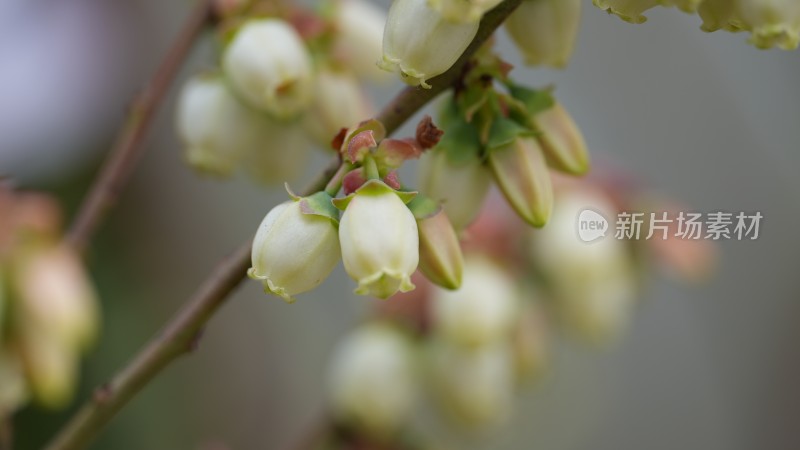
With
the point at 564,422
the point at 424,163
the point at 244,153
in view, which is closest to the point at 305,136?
the point at 244,153

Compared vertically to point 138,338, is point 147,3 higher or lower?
higher

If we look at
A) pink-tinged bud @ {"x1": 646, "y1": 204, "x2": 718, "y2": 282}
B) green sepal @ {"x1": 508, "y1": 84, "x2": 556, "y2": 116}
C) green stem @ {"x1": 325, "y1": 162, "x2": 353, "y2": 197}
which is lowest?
pink-tinged bud @ {"x1": 646, "y1": 204, "x2": 718, "y2": 282}

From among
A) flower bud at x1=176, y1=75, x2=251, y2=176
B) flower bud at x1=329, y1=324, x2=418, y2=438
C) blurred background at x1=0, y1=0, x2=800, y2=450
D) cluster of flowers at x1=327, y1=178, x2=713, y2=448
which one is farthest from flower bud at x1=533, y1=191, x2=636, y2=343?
blurred background at x1=0, y1=0, x2=800, y2=450

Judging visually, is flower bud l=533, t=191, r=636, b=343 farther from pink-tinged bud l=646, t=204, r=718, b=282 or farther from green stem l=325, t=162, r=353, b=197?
green stem l=325, t=162, r=353, b=197

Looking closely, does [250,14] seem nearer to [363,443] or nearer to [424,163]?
[424,163]

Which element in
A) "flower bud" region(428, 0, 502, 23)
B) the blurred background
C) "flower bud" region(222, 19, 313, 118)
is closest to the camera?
"flower bud" region(428, 0, 502, 23)
